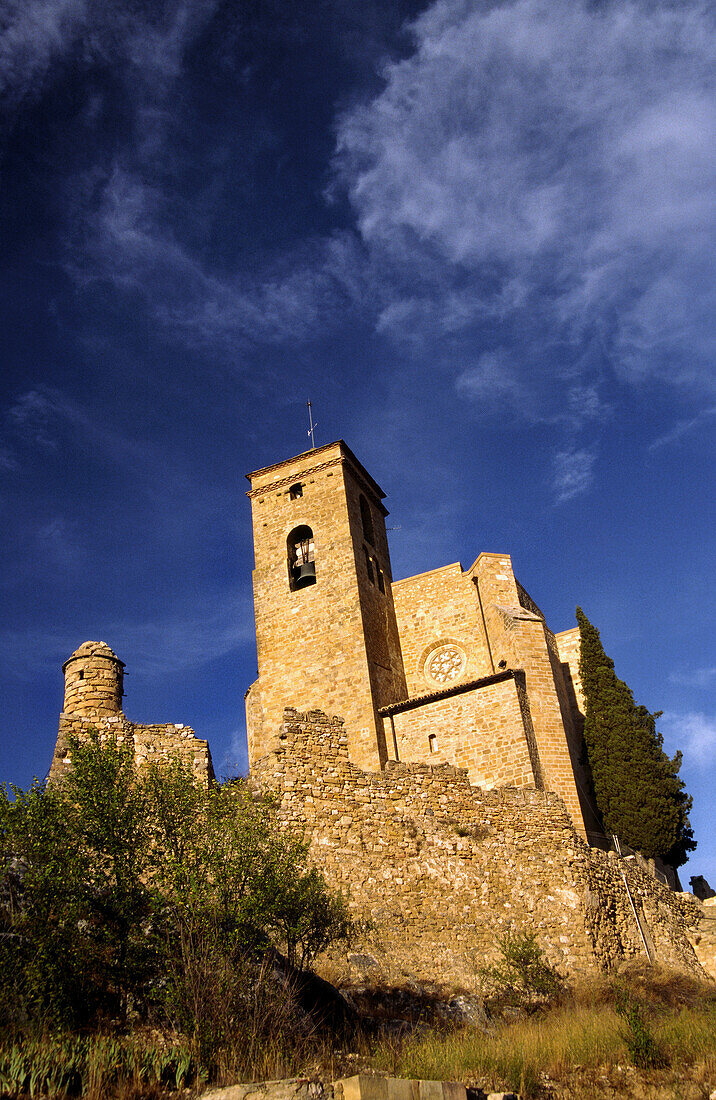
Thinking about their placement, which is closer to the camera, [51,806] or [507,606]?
[51,806]

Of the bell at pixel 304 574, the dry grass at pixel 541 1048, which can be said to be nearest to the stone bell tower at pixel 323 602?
the bell at pixel 304 574

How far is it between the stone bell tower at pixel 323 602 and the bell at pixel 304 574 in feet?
0.13

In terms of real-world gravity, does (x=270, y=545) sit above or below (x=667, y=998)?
above

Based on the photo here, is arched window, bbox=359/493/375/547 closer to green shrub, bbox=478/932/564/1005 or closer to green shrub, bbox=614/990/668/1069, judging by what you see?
green shrub, bbox=478/932/564/1005

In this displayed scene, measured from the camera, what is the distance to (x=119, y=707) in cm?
1609

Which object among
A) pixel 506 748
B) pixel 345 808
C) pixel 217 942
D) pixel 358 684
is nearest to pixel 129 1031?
pixel 217 942

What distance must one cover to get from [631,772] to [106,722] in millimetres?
15037

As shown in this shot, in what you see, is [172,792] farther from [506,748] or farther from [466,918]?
[506,748]

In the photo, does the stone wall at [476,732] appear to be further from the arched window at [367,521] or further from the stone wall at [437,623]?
the arched window at [367,521]

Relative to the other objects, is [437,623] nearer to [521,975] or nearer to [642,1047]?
[521,975]

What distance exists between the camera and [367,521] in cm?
3152

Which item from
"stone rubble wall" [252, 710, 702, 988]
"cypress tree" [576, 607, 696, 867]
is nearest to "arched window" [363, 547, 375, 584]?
"cypress tree" [576, 607, 696, 867]

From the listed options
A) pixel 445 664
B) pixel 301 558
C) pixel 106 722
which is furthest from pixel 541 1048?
pixel 301 558

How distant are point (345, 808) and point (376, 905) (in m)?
1.74
